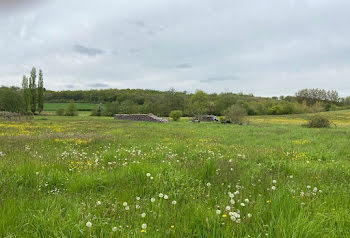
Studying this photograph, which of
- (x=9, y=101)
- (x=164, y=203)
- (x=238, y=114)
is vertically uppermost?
(x=9, y=101)

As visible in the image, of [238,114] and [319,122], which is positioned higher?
[238,114]

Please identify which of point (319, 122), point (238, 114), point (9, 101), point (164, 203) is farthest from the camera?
point (9, 101)

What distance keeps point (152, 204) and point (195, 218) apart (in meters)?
0.81

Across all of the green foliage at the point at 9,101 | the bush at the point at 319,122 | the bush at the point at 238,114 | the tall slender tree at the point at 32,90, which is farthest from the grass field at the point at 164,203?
the tall slender tree at the point at 32,90

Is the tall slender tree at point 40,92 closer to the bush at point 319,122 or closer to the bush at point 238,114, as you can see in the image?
the bush at point 238,114

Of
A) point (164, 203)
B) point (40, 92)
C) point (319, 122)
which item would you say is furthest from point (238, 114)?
point (40, 92)

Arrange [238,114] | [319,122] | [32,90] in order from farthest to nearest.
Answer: [32,90] → [238,114] → [319,122]

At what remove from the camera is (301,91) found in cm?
11112

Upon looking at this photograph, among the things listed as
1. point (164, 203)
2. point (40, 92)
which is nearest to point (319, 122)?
point (164, 203)

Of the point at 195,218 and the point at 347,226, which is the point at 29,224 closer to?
the point at 195,218

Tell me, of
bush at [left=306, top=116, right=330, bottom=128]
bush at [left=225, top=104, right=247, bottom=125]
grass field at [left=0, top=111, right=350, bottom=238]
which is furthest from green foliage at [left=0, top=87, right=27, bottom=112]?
bush at [left=306, top=116, right=330, bottom=128]

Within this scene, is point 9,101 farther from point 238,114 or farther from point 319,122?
point 319,122

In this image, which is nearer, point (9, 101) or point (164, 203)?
point (164, 203)

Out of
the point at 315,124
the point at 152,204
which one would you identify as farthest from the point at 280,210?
the point at 315,124
